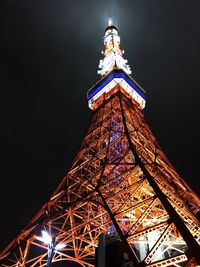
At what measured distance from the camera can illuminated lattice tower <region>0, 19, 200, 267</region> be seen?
→ 20.3 feet

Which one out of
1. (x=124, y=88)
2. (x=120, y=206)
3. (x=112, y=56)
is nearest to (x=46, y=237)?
(x=120, y=206)

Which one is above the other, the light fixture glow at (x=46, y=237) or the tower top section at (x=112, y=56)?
the tower top section at (x=112, y=56)

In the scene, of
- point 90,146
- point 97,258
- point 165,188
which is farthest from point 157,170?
point 90,146

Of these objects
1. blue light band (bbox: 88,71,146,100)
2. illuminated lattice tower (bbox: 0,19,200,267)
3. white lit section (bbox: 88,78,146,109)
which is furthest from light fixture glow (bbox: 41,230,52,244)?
blue light band (bbox: 88,71,146,100)

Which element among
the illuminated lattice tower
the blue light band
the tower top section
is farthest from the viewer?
the tower top section

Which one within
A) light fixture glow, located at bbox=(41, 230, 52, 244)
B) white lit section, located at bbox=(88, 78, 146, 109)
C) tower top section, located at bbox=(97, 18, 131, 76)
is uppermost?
tower top section, located at bbox=(97, 18, 131, 76)

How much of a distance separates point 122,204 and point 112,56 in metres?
16.0

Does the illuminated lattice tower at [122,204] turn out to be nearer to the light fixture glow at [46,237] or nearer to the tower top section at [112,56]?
the light fixture glow at [46,237]

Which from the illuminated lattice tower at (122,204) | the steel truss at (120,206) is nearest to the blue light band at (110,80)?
the illuminated lattice tower at (122,204)

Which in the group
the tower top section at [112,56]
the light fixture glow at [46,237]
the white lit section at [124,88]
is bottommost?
the light fixture glow at [46,237]

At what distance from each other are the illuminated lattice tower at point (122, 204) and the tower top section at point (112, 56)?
77.3 inches

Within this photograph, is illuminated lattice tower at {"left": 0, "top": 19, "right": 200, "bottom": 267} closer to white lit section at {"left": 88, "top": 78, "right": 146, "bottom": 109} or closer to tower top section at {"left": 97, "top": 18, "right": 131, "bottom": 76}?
white lit section at {"left": 88, "top": 78, "right": 146, "bottom": 109}

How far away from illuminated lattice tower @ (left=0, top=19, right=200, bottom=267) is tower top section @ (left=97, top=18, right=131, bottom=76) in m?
1.96

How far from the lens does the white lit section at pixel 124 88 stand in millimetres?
19734
